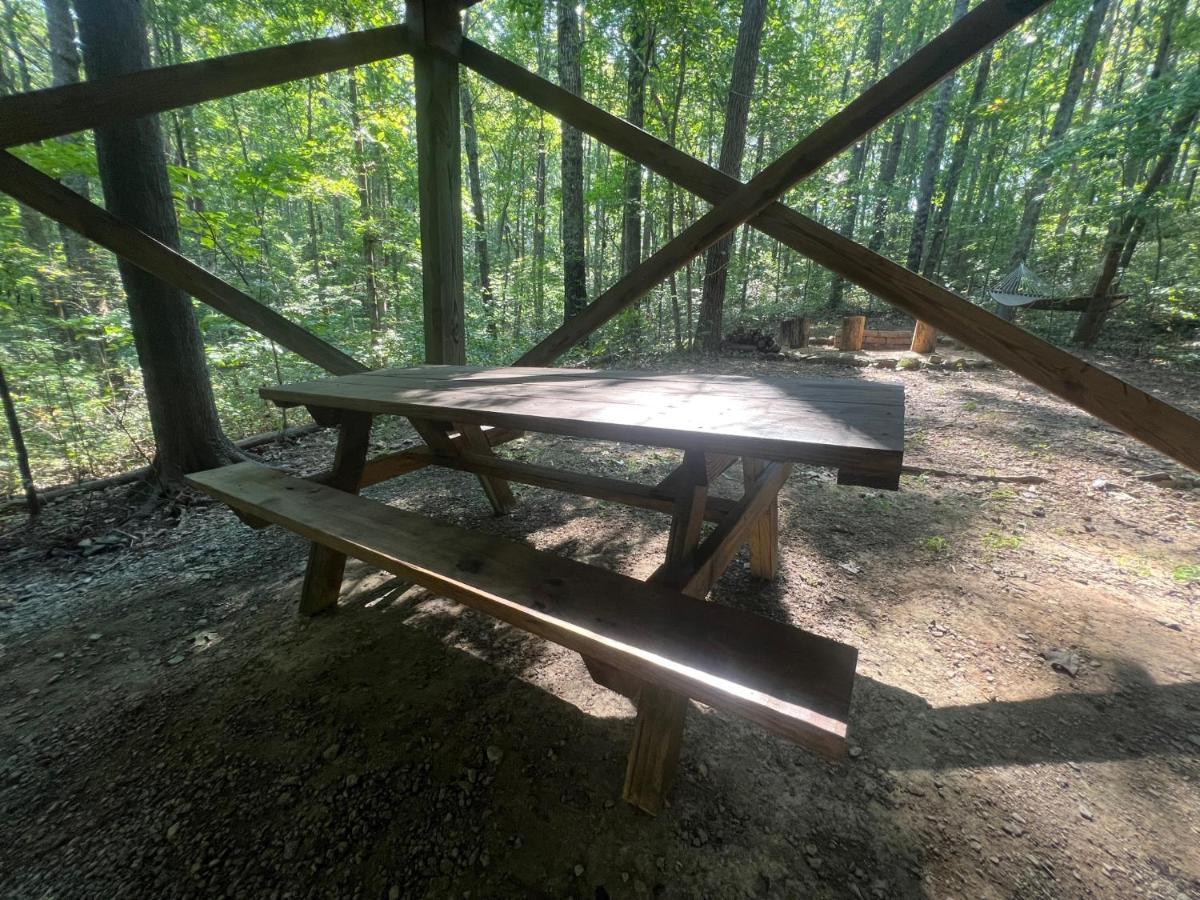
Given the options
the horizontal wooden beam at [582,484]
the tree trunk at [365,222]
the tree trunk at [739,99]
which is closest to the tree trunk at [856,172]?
the tree trunk at [739,99]

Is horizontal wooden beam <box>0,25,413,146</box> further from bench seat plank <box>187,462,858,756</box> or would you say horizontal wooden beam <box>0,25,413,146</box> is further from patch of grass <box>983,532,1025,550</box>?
patch of grass <box>983,532,1025,550</box>

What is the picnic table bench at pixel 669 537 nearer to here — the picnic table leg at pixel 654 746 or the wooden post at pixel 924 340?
the picnic table leg at pixel 654 746

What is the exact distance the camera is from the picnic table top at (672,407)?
0.98 meters

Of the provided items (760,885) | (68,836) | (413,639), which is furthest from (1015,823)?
(68,836)

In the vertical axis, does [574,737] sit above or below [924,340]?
below

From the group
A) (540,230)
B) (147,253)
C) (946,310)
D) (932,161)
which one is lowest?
(946,310)

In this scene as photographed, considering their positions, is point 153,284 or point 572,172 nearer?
point 153,284

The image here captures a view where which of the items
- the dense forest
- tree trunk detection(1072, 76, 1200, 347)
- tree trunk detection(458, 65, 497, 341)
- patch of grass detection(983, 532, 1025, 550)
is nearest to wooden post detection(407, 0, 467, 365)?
the dense forest

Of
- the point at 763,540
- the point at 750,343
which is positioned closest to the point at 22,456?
the point at 763,540

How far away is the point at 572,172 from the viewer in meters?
8.42

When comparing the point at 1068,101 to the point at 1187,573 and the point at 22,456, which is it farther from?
the point at 22,456

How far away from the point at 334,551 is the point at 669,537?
5.27 ft

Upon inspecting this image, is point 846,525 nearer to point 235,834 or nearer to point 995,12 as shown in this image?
point 995,12

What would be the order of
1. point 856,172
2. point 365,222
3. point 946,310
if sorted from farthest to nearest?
point 856,172 → point 365,222 → point 946,310
